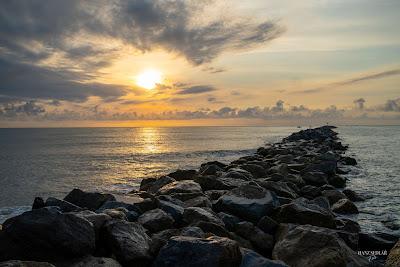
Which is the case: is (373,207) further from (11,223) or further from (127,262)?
(11,223)

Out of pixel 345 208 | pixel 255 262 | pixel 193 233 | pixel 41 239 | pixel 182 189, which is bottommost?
pixel 345 208

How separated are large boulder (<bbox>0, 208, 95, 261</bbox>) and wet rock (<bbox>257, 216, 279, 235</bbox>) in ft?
15.1

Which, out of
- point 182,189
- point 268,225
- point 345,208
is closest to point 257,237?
point 268,225

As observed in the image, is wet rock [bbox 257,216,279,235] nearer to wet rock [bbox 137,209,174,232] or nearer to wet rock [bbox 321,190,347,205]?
wet rock [bbox 137,209,174,232]

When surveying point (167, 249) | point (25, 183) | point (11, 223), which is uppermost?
point (11, 223)

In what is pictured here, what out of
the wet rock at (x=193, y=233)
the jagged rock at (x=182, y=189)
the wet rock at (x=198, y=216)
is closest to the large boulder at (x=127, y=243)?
the wet rock at (x=193, y=233)

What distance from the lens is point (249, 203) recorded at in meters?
10.7

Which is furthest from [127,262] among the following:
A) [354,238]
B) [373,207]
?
[373,207]

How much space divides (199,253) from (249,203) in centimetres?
465

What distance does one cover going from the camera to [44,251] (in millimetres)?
6398

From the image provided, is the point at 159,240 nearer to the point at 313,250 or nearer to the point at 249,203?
the point at 313,250

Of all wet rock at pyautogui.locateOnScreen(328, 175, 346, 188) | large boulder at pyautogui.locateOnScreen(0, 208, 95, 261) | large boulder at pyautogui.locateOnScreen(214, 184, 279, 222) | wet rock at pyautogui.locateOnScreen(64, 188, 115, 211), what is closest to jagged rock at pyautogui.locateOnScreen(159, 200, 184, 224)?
A: large boulder at pyautogui.locateOnScreen(214, 184, 279, 222)

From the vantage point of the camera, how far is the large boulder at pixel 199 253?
6.18 m

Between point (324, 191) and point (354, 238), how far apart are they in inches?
266
